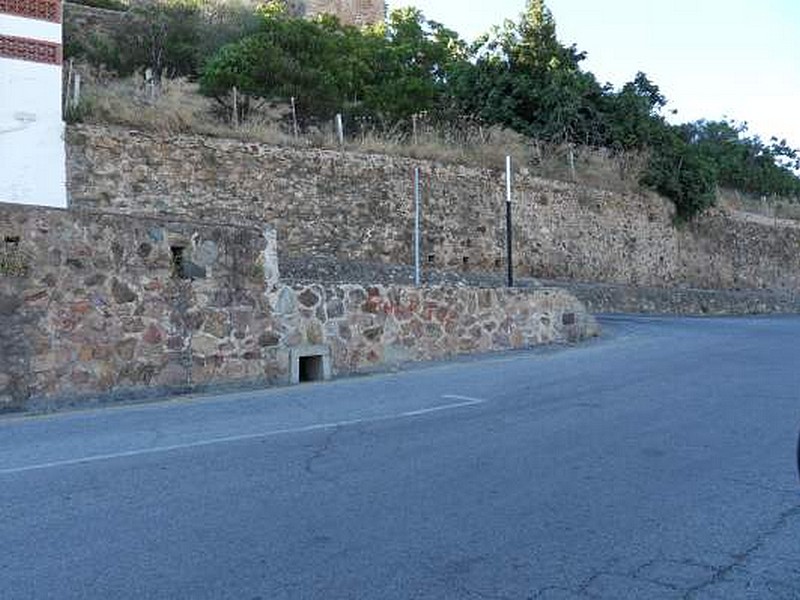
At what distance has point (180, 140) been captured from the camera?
22.1 metres

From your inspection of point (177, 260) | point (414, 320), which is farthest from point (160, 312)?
point (414, 320)

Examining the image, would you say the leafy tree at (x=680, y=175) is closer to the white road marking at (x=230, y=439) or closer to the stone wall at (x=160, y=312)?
the stone wall at (x=160, y=312)

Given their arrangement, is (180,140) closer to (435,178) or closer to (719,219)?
(435,178)

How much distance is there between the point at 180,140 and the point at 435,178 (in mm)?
8455

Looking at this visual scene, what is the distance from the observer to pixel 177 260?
40.0ft

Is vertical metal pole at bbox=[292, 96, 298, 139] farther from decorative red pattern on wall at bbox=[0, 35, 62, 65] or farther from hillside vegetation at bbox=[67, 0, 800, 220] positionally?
decorative red pattern on wall at bbox=[0, 35, 62, 65]

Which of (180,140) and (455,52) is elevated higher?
(455,52)

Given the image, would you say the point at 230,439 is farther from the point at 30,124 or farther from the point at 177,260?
the point at 30,124

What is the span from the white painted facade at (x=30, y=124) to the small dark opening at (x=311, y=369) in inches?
321

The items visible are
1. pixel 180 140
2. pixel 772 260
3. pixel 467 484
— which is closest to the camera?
pixel 467 484

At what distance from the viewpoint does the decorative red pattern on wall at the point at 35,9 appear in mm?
17297

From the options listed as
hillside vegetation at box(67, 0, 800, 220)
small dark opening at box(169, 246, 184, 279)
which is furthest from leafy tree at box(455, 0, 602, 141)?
small dark opening at box(169, 246, 184, 279)

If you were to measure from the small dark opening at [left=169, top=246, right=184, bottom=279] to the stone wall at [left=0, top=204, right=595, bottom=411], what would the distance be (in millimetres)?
14

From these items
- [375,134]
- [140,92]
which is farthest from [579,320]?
[140,92]
